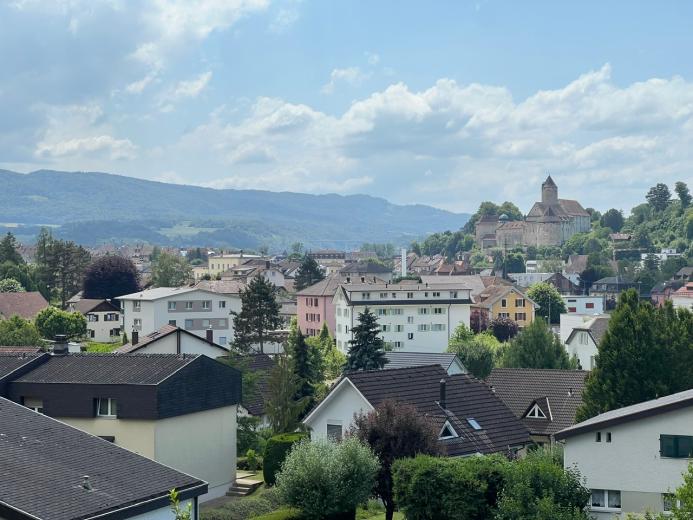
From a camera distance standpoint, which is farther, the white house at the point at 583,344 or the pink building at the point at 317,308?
the pink building at the point at 317,308

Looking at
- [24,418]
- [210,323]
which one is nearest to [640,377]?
[24,418]

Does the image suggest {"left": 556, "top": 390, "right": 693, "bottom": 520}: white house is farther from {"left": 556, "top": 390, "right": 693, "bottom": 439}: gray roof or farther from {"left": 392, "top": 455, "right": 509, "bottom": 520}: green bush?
{"left": 392, "top": 455, "right": 509, "bottom": 520}: green bush

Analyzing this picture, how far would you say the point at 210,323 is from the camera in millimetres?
96500

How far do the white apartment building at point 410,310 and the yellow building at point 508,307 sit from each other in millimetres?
11774

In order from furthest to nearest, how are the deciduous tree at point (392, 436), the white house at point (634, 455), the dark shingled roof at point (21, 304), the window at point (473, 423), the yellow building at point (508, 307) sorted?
the yellow building at point (508, 307) → the dark shingled roof at point (21, 304) → the window at point (473, 423) → the deciduous tree at point (392, 436) → the white house at point (634, 455)

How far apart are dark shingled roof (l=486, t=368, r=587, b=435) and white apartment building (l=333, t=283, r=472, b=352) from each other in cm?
5051

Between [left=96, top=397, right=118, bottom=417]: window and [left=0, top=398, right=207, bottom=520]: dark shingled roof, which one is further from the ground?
[left=96, top=397, right=118, bottom=417]: window

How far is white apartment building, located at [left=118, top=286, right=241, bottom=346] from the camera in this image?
93.5 m

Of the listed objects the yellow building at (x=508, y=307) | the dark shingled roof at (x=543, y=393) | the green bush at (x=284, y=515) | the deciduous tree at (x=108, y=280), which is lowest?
the green bush at (x=284, y=515)

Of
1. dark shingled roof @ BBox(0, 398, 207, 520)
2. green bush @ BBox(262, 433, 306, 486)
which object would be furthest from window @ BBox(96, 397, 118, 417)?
dark shingled roof @ BBox(0, 398, 207, 520)

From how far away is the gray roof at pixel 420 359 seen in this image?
5216 centimetres

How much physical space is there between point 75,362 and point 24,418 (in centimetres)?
1182

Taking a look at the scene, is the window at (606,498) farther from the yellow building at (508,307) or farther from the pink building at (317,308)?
the yellow building at (508,307)

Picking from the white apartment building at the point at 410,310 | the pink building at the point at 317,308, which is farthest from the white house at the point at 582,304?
the pink building at the point at 317,308
